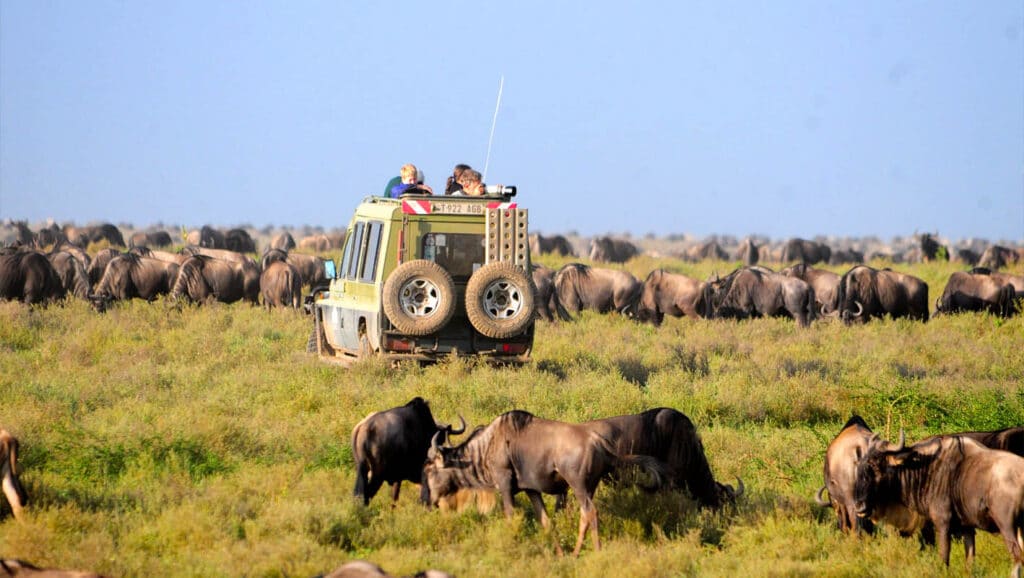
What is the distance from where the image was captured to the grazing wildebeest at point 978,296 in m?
26.8

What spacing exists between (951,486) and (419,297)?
7.05 metres

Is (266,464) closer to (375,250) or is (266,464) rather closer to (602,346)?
(375,250)

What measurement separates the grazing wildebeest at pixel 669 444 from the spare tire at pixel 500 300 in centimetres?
463

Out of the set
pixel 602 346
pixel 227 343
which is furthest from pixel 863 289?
pixel 227 343

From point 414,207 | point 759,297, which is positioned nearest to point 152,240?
point 759,297

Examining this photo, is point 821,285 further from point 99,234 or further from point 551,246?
point 99,234

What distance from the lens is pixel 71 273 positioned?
2819 centimetres

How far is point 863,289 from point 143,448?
19.5m

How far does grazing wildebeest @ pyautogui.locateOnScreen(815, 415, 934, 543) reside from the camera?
8391 mm

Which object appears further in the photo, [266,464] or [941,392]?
[941,392]

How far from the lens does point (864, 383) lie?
49.8ft

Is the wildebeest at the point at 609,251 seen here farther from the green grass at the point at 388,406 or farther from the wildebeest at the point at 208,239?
the green grass at the point at 388,406

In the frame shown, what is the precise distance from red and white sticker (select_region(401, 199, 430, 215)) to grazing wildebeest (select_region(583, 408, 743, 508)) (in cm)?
522

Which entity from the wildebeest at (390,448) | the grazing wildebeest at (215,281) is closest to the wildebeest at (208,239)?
the grazing wildebeest at (215,281)
